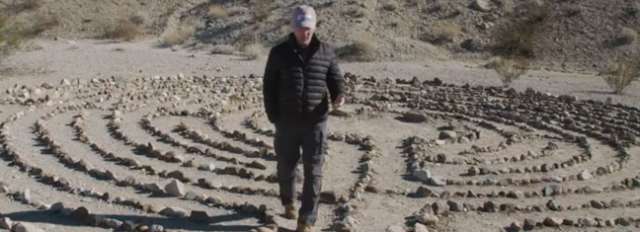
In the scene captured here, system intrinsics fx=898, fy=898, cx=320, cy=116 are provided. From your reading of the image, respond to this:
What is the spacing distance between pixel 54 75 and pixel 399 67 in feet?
25.5

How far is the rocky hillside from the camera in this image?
76.0 feet

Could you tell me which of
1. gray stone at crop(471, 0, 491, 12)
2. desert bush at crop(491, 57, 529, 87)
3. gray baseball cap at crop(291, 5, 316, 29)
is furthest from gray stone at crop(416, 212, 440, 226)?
gray stone at crop(471, 0, 491, 12)

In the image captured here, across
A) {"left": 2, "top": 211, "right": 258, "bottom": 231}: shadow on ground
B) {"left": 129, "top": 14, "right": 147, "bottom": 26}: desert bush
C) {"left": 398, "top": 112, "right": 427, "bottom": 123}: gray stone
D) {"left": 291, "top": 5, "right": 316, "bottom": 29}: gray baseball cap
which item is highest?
{"left": 291, "top": 5, "right": 316, "bottom": 29}: gray baseball cap

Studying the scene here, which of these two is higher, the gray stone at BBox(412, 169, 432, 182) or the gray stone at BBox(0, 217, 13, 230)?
the gray stone at BBox(412, 169, 432, 182)

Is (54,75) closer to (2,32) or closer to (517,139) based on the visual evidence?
(2,32)

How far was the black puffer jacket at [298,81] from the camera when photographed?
267 inches

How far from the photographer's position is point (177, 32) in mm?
26328

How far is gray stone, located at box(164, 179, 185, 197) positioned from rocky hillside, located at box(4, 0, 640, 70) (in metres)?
14.1

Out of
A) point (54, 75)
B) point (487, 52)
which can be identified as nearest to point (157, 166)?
point (54, 75)

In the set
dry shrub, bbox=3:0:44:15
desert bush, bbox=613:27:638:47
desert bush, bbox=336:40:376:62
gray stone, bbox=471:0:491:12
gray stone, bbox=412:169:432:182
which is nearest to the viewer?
gray stone, bbox=412:169:432:182

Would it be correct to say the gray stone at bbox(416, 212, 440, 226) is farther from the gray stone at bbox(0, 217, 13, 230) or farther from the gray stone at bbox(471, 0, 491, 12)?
the gray stone at bbox(471, 0, 491, 12)

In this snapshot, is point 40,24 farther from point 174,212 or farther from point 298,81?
point 298,81

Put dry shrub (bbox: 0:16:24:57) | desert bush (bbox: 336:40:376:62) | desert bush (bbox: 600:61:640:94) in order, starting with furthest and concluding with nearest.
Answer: desert bush (bbox: 336:40:376:62), dry shrub (bbox: 0:16:24:57), desert bush (bbox: 600:61:640:94)

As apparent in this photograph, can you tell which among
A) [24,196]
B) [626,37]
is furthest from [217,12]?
[24,196]
